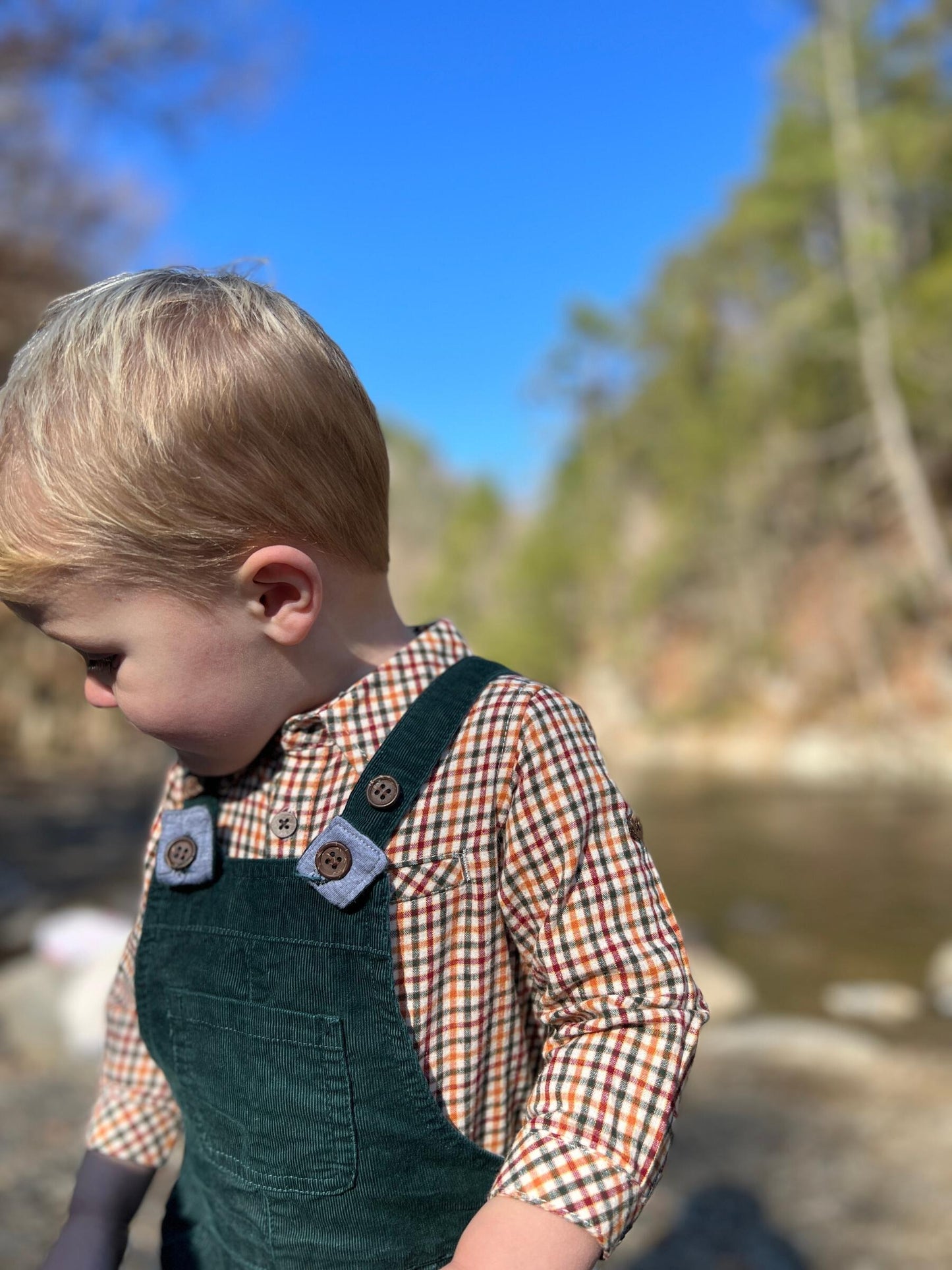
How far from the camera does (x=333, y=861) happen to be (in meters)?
0.91

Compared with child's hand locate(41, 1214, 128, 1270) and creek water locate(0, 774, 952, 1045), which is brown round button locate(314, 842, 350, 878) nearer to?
child's hand locate(41, 1214, 128, 1270)

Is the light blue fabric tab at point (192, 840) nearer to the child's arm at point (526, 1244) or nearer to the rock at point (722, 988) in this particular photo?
the child's arm at point (526, 1244)

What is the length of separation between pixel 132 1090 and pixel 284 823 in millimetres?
418

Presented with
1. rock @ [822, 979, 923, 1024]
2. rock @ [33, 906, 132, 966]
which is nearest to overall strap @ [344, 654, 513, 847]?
rock @ [33, 906, 132, 966]

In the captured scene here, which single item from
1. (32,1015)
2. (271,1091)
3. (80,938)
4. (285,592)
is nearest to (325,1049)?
(271,1091)

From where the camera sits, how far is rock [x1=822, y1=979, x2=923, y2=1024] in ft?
17.1

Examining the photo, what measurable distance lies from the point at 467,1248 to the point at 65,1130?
2859 millimetres

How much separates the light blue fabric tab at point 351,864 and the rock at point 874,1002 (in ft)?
16.3

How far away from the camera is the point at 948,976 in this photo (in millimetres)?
5680

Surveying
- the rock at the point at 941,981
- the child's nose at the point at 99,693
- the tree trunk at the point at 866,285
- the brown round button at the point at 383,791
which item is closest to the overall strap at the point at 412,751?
the brown round button at the point at 383,791

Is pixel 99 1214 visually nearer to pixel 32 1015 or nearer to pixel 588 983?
pixel 588 983

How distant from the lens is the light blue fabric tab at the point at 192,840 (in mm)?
1011

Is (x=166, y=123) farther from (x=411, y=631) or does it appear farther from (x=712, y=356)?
(x=712, y=356)

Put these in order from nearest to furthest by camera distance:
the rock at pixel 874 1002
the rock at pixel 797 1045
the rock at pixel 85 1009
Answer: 1. the rock at pixel 85 1009
2. the rock at pixel 797 1045
3. the rock at pixel 874 1002
